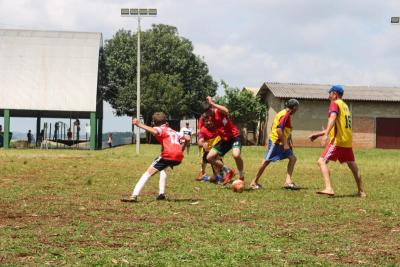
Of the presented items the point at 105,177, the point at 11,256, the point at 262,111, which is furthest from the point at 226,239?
→ the point at 262,111

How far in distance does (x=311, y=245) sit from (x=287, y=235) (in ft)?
1.82

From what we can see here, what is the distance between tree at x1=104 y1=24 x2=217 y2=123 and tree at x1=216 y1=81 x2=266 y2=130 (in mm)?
5628

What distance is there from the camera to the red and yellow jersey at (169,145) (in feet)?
30.8

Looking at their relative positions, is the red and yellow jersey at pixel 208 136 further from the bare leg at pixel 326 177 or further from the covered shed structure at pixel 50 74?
the covered shed structure at pixel 50 74

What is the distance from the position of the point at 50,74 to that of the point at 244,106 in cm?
1809

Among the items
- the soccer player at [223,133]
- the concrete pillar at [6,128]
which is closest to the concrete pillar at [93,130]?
the concrete pillar at [6,128]

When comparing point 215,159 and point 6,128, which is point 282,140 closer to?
point 215,159

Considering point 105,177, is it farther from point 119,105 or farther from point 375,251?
point 119,105

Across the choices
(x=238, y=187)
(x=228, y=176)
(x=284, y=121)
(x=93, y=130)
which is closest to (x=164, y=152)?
(x=238, y=187)

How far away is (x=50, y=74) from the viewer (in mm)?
43500

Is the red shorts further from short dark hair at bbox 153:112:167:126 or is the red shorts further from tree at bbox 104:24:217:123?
tree at bbox 104:24:217:123

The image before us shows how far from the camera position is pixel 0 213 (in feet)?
25.5

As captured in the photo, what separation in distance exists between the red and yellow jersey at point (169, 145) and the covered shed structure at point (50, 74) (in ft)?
112

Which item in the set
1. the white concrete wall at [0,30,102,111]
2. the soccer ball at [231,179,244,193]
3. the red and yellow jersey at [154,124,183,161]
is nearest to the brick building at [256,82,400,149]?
the white concrete wall at [0,30,102,111]
